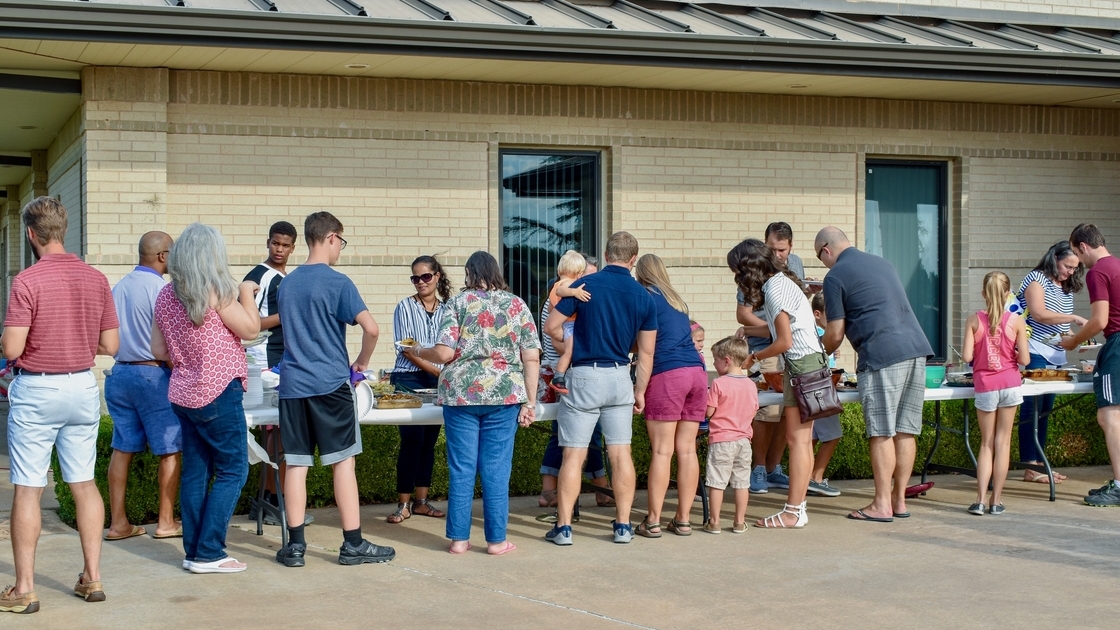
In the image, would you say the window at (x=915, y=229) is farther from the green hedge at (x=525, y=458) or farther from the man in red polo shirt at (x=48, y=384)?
the man in red polo shirt at (x=48, y=384)

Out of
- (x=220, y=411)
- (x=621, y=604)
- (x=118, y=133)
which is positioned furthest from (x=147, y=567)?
(x=118, y=133)

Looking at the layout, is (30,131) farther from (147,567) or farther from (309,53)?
(147,567)

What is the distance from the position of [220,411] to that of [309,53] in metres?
4.44

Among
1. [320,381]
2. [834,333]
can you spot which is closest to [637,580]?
[320,381]

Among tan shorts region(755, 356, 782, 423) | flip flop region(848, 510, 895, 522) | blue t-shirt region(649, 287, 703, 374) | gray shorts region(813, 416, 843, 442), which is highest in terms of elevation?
blue t-shirt region(649, 287, 703, 374)

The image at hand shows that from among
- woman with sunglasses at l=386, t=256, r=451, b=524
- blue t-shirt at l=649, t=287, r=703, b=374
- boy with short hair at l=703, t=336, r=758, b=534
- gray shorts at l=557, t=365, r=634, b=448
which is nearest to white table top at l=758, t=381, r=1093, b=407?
boy with short hair at l=703, t=336, r=758, b=534

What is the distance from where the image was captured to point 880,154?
41.1 feet

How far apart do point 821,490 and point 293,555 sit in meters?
4.25

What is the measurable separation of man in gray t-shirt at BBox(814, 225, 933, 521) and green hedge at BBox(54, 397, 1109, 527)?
66.9 inches

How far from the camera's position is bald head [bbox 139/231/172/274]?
281 inches

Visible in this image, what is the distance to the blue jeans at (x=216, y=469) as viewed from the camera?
20.8ft

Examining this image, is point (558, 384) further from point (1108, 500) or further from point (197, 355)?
point (1108, 500)

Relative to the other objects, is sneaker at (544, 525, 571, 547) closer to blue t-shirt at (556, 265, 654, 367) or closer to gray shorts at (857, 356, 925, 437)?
blue t-shirt at (556, 265, 654, 367)

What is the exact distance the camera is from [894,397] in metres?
7.81
